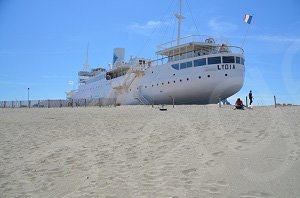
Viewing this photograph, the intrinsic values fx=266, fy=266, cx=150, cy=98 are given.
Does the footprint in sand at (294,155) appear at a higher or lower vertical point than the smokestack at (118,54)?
lower

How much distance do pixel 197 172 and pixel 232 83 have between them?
98.5 feet

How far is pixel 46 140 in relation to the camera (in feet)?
29.0

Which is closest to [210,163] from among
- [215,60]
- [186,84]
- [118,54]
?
[186,84]

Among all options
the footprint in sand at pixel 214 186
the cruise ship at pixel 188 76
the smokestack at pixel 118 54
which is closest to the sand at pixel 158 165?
the footprint in sand at pixel 214 186

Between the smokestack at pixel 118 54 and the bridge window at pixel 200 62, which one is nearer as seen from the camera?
the bridge window at pixel 200 62

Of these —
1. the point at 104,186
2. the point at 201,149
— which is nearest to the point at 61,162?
the point at 104,186

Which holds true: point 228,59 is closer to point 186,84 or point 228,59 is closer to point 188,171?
point 186,84

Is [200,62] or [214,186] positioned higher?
[200,62]

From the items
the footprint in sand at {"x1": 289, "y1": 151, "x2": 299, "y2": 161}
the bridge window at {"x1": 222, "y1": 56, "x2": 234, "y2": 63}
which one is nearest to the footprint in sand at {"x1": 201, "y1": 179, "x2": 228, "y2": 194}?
the footprint in sand at {"x1": 289, "y1": 151, "x2": 299, "y2": 161}

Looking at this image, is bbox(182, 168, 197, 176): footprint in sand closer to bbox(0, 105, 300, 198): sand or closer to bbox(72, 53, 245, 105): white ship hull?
bbox(0, 105, 300, 198): sand

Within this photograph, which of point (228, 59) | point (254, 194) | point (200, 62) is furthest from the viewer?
point (200, 62)

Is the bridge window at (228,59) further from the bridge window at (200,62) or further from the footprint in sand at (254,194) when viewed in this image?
the footprint in sand at (254,194)

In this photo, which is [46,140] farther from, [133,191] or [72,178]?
[133,191]

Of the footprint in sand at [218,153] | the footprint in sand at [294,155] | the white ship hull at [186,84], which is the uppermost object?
the white ship hull at [186,84]
